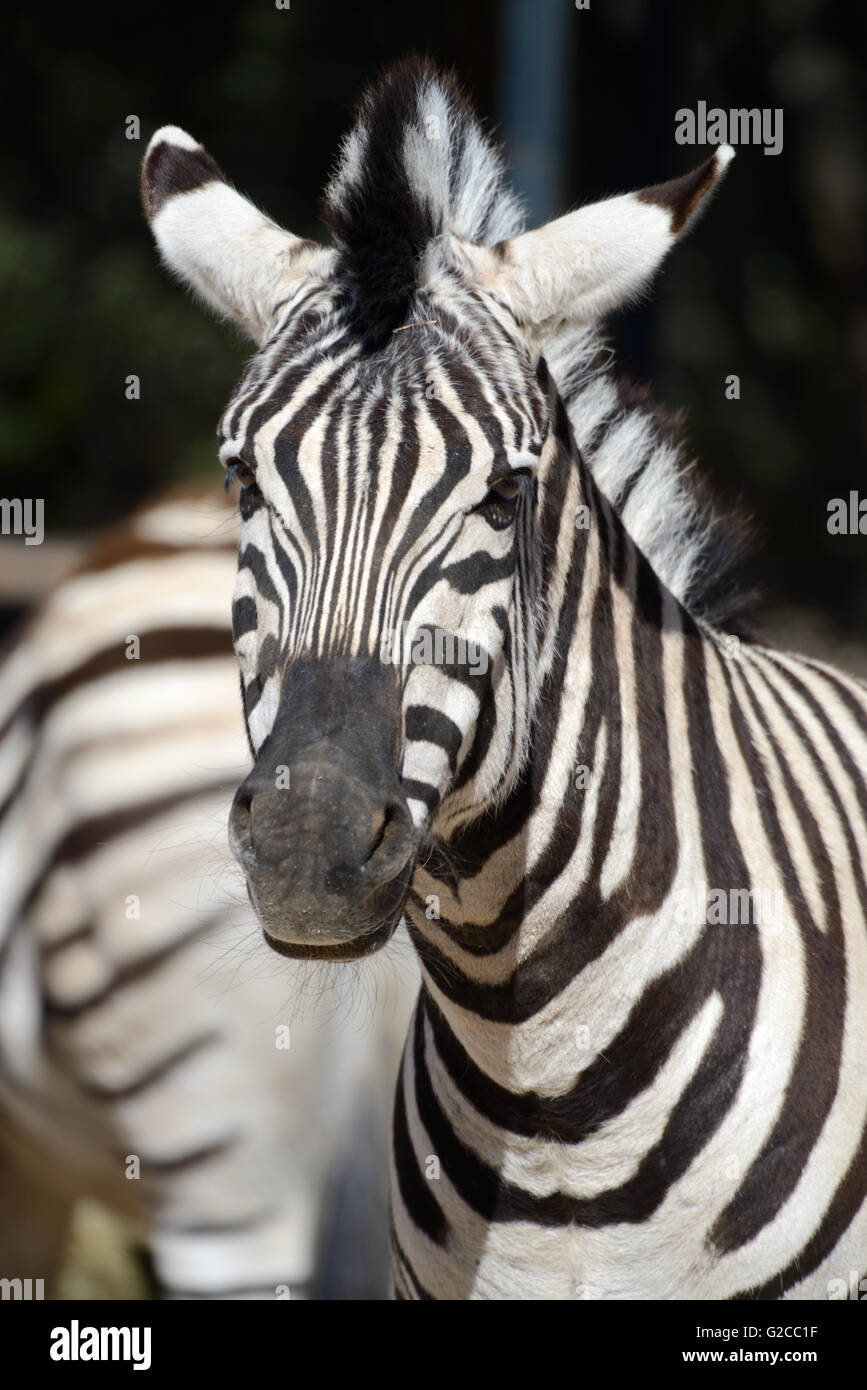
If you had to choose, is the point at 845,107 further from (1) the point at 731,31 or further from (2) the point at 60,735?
(2) the point at 60,735

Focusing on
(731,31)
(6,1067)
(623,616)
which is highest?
(731,31)

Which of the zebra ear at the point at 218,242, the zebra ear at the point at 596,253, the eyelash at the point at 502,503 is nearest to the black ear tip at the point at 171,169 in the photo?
the zebra ear at the point at 218,242

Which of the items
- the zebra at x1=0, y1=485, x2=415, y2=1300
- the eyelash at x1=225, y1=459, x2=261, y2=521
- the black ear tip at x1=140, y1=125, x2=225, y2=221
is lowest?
the zebra at x1=0, y1=485, x2=415, y2=1300

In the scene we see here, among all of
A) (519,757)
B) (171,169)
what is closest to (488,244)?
(171,169)

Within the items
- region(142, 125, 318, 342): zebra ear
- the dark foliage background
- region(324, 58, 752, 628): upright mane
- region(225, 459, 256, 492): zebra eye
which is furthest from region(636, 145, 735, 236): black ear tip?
the dark foliage background

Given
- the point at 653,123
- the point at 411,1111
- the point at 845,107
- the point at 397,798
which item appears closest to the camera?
the point at 397,798

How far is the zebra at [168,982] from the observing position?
4328 mm

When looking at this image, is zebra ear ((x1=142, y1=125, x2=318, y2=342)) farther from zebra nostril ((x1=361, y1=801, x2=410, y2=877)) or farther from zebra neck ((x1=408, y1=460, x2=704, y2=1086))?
zebra nostril ((x1=361, y1=801, x2=410, y2=877))

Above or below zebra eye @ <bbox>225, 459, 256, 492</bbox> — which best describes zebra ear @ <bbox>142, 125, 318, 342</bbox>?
above

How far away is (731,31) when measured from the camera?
47.8ft

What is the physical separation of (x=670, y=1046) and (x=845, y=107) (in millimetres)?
13689

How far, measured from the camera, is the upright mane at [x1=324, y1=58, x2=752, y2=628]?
259 cm

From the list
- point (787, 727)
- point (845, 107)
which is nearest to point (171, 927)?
point (787, 727)

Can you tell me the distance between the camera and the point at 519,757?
2.56 metres
